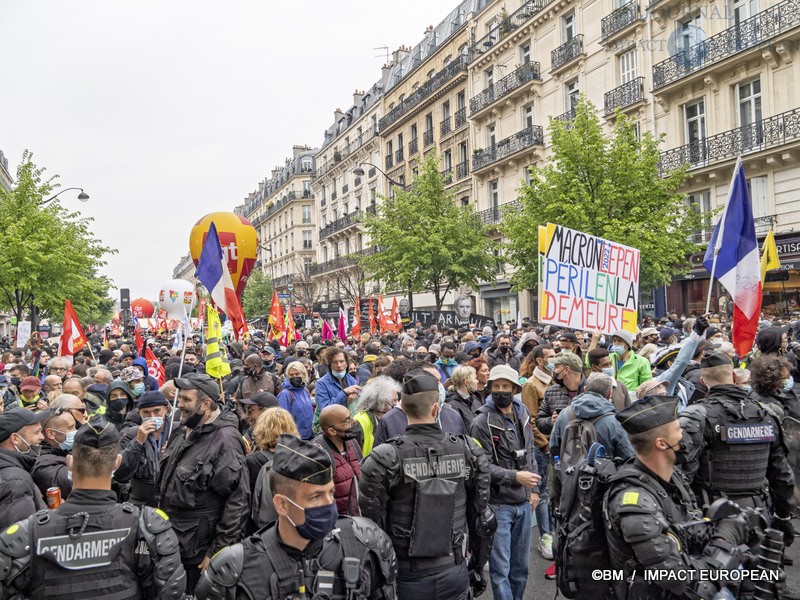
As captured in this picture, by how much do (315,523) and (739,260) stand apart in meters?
5.58

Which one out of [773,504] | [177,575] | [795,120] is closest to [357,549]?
[177,575]

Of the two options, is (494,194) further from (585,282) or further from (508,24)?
(585,282)

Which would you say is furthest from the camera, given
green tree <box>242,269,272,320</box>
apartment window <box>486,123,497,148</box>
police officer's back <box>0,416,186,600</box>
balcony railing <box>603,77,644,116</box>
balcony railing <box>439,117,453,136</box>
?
green tree <box>242,269,272,320</box>

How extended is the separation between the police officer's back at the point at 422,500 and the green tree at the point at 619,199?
16.7 meters

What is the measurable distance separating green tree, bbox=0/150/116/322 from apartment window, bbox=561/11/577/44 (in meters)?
22.5

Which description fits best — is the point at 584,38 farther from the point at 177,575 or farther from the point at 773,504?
the point at 177,575

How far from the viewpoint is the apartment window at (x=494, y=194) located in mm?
33125

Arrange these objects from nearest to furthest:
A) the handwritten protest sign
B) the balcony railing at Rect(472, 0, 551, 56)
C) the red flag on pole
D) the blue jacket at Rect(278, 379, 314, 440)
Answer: the blue jacket at Rect(278, 379, 314, 440)
the handwritten protest sign
the red flag on pole
the balcony railing at Rect(472, 0, 551, 56)

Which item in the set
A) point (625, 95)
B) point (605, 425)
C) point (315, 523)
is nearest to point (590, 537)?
point (315, 523)

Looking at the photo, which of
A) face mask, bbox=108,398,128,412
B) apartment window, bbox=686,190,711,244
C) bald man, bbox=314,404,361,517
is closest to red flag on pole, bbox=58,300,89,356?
face mask, bbox=108,398,128,412

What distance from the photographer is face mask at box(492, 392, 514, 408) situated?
4.62 meters

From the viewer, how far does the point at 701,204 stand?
74.2 ft

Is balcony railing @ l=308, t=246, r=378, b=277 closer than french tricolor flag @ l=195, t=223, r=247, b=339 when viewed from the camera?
No

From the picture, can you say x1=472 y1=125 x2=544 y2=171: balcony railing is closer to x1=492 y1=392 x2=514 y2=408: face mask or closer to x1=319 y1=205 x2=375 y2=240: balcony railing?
x1=319 y1=205 x2=375 y2=240: balcony railing
